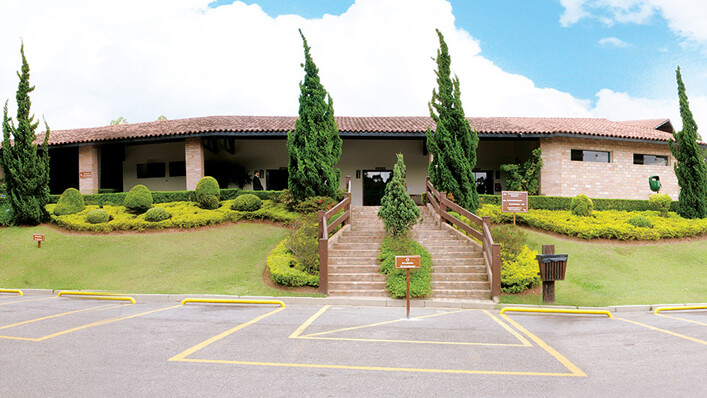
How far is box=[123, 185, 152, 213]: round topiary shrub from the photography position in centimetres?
1759

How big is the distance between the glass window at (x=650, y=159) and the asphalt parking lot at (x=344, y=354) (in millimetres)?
15883

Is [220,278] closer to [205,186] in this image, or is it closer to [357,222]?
[357,222]

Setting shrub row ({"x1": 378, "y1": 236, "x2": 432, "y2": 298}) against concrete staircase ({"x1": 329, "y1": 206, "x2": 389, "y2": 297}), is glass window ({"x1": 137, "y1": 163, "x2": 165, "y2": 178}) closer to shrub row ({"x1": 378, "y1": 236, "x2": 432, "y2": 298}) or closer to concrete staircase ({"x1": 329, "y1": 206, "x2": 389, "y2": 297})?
concrete staircase ({"x1": 329, "y1": 206, "x2": 389, "y2": 297})

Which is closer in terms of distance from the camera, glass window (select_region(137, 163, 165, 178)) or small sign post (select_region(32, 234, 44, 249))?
small sign post (select_region(32, 234, 44, 249))

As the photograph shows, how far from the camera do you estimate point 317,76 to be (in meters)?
16.9

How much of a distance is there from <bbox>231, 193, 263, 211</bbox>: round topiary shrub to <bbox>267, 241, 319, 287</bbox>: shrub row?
5103 millimetres

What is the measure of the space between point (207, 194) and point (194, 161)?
11.0 ft

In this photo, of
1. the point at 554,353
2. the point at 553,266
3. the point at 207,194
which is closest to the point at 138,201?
the point at 207,194

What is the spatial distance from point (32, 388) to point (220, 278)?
7.59 metres

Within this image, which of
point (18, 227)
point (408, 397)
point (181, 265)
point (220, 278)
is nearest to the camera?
point (408, 397)

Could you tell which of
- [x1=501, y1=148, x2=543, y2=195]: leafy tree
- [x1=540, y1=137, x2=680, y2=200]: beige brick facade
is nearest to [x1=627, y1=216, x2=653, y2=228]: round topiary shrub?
[x1=540, y1=137, x2=680, y2=200]: beige brick facade

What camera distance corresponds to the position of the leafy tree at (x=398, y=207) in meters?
12.3

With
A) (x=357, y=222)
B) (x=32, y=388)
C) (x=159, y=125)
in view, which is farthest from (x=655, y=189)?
(x=159, y=125)

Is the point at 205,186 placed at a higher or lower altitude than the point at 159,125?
lower
